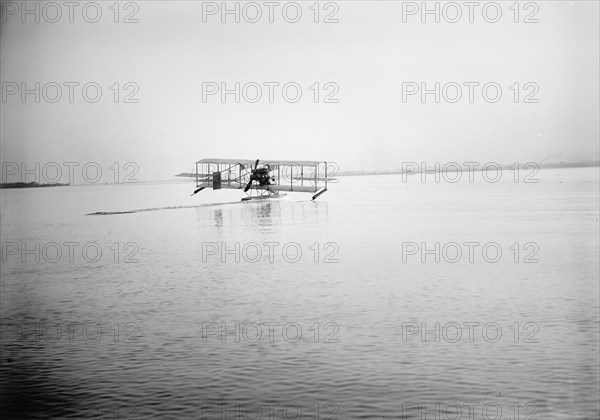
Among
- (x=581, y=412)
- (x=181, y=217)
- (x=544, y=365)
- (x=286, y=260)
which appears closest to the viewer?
(x=581, y=412)

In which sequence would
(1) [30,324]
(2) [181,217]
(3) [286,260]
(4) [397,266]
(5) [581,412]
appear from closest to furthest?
(5) [581,412] < (1) [30,324] < (4) [397,266] < (3) [286,260] < (2) [181,217]

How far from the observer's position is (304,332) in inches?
300

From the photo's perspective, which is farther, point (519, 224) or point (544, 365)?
point (519, 224)

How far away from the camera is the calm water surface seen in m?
5.45

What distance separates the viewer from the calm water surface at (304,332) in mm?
5449

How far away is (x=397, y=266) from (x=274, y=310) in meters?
4.70

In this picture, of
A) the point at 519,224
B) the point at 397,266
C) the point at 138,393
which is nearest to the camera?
the point at 138,393

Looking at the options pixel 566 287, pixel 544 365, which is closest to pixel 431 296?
pixel 566 287

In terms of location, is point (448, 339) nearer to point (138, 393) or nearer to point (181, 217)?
point (138, 393)

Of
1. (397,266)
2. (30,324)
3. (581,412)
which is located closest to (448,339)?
(581,412)

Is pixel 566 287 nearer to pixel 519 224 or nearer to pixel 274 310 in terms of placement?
pixel 274 310

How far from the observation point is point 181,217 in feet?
94.0

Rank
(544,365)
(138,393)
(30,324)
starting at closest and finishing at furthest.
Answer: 1. (138,393)
2. (544,365)
3. (30,324)

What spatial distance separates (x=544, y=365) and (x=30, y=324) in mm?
5847
